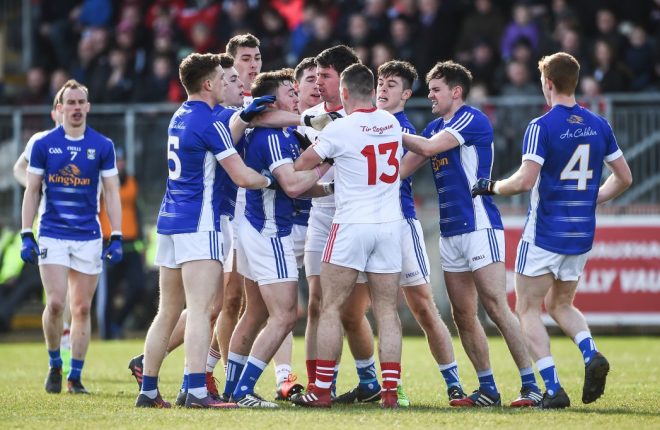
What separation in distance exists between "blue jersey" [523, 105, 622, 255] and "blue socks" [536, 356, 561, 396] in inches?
35.5

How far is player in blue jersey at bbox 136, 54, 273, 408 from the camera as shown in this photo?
9.38 m

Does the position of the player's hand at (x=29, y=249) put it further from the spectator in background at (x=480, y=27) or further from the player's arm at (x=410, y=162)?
the spectator in background at (x=480, y=27)

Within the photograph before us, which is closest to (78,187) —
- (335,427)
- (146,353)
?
(146,353)

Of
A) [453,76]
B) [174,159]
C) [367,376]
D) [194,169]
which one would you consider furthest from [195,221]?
[453,76]

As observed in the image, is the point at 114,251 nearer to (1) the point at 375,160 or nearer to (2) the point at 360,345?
(2) the point at 360,345

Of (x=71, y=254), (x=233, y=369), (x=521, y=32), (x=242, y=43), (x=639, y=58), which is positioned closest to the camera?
(x=233, y=369)

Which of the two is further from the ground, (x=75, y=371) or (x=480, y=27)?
(x=480, y=27)

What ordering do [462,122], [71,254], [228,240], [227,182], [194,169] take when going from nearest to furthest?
[194,169] → [462,122] → [227,182] → [228,240] → [71,254]

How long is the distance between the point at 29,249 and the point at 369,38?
1071cm

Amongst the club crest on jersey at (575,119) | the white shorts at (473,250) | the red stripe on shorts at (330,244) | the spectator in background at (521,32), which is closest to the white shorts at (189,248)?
the red stripe on shorts at (330,244)

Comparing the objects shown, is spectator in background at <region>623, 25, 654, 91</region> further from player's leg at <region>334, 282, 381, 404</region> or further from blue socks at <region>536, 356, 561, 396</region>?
blue socks at <region>536, 356, 561, 396</region>

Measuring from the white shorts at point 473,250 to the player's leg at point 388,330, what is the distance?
2.28ft

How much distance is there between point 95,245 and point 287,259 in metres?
3.24

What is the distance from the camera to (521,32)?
67.5 feet
